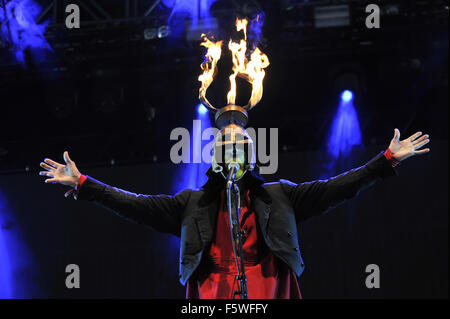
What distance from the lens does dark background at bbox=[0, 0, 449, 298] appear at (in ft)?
18.0

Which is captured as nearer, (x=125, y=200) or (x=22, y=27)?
(x=125, y=200)

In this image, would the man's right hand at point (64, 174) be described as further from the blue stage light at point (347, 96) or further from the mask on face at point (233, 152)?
the blue stage light at point (347, 96)

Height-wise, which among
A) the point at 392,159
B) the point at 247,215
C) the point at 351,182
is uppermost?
the point at 392,159

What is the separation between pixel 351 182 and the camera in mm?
2791

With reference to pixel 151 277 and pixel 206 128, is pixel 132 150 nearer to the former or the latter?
pixel 206 128

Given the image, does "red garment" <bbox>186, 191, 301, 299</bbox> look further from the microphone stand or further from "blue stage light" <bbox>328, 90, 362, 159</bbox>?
"blue stage light" <bbox>328, 90, 362, 159</bbox>

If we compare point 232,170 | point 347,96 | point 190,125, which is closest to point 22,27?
point 190,125

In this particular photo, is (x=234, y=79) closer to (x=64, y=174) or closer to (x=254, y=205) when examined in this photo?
(x=254, y=205)

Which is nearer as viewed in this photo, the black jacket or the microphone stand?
the microphone stand

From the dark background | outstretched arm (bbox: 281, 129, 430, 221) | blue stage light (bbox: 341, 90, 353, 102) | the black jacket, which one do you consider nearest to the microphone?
the black jacket

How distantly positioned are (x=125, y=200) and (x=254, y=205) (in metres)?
0.72

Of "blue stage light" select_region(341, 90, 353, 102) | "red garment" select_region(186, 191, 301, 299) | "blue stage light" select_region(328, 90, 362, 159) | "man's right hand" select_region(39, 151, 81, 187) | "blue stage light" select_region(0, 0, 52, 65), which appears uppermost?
"blue stage light" select_region(0, 0, 52, 65)

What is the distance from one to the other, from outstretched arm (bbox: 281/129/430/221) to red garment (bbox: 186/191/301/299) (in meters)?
0.31
